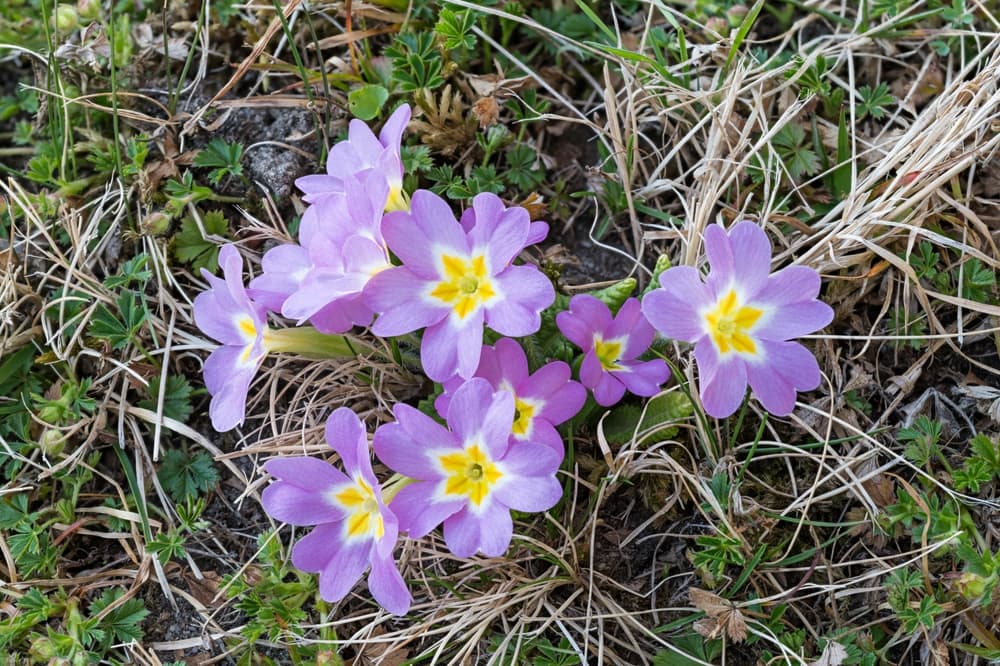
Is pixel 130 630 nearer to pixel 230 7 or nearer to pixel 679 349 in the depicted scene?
pixel 679 349

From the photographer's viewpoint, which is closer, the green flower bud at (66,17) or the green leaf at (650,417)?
the green leaf at (650,417)

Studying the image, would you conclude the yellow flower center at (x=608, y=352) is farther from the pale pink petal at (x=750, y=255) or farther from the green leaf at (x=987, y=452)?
the green leaf at (x=987, y=452)

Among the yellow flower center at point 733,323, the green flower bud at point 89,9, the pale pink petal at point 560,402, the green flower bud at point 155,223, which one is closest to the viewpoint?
the yellow flower center at point 733,323

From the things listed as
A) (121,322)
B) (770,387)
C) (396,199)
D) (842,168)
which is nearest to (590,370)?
(770,387)

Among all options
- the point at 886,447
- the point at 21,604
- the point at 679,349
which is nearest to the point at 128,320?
the point at 21,604

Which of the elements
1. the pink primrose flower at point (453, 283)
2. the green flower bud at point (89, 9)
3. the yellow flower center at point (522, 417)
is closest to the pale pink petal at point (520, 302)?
the pink primrose flower at point (453, 283)

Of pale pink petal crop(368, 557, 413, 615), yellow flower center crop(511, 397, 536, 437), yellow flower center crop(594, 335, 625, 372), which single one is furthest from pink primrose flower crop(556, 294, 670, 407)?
pale pink petal crop(368, 557, 413, 615)

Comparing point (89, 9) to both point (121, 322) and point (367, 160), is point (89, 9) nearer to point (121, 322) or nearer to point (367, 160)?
point (121, 322)
